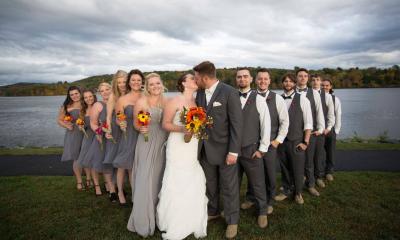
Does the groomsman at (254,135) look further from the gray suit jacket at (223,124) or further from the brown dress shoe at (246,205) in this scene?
the brown dress shoe at (246,205)

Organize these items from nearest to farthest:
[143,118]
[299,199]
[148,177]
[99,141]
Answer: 1. [143,118]
2. [148,177]
3. [299,199]
4. [99,141]

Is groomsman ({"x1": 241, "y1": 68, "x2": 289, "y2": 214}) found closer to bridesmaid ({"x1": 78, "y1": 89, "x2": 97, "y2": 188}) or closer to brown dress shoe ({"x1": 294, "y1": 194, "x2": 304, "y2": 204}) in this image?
brown dress shoe ({"x1": 294, "y1": 194, "x2": 304, "y2": 204})

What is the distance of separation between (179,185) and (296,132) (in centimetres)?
267

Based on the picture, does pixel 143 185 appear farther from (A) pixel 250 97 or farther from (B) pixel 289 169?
(B) pixel 289 169

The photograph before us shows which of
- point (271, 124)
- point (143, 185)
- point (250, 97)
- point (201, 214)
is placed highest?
point (250, 97)

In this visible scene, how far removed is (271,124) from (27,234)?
4674mm

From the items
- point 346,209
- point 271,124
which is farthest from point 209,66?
point 346,209

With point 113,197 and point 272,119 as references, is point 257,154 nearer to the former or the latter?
point 272,119

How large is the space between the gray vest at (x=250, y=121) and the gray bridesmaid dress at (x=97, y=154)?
132 inches

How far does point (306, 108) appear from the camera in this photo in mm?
5742

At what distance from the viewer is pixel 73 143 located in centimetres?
712

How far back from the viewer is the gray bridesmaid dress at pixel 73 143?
277 inches

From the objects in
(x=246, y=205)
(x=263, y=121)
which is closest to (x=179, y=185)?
(x=263, y=121)

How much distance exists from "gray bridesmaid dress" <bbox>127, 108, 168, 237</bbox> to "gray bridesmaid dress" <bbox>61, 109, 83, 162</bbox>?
2778 millimetres
